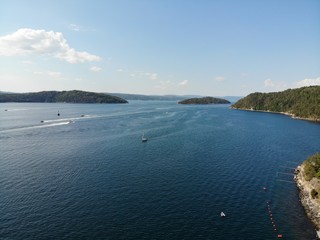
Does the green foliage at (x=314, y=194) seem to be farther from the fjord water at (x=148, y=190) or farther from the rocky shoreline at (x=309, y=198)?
the fjord water at (x=148, y=190)

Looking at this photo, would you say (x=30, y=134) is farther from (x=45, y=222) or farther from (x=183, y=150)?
(x=45, y=222)

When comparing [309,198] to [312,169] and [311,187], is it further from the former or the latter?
[312,169]

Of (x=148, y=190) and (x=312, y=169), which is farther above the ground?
(x=312, y=169)

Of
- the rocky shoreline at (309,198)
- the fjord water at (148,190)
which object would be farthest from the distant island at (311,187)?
the fjord water at (148,190)

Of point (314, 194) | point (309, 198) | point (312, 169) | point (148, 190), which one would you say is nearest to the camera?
point (314, 194)

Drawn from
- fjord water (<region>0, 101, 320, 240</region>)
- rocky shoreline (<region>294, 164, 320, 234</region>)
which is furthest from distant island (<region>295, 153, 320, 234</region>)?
fjord water (<region>0, 101, 320, 240</region>)

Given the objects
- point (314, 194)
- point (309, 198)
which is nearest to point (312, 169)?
point (314, 194)
